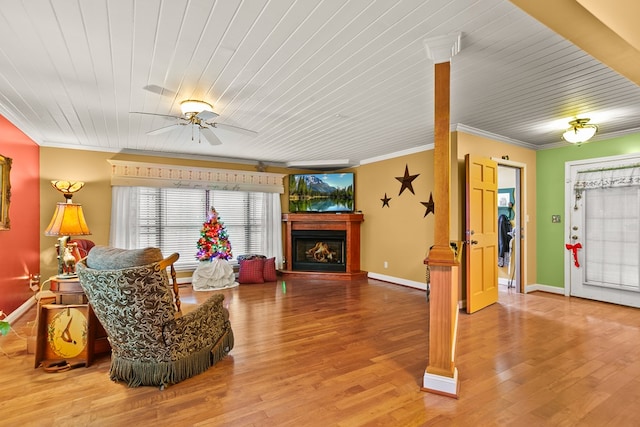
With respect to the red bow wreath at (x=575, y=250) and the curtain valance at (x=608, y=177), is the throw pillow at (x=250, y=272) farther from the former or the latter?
the curtain valance at (x=608, y=177)

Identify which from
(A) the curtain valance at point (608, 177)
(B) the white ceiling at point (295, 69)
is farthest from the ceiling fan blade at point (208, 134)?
(A) the curtain valance at point (608, 177)

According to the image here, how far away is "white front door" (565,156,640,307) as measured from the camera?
14.0ft

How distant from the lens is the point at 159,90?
2730 millimetres

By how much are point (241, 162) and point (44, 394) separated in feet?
15.7

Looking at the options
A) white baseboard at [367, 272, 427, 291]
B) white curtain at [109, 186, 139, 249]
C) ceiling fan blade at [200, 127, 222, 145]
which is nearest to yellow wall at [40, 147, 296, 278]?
white curtain at [109, 186, 139, 249]

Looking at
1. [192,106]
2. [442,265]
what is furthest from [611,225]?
[192,106]

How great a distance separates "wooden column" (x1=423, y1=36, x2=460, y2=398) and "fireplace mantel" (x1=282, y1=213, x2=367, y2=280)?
4.01m

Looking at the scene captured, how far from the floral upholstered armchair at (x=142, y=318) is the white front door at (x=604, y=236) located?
17.7ft

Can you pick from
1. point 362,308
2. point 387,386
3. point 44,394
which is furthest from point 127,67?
point 362,308

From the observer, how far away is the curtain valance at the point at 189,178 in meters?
5.37

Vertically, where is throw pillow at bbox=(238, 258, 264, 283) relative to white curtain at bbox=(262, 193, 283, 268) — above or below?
below

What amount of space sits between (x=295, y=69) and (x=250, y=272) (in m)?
4.20

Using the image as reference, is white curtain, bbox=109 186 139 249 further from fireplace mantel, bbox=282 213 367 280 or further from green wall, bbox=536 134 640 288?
green wall, bbox=536 134 640 288

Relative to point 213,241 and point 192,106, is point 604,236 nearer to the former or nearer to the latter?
point 192,106
